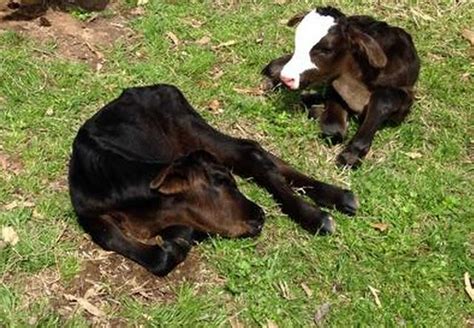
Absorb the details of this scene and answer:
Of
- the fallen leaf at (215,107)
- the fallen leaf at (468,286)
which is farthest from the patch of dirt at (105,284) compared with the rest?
the fallen leaf at (215,107)

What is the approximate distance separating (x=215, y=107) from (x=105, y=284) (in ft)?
6.69

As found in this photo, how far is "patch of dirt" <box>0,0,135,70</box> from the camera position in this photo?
6344mm

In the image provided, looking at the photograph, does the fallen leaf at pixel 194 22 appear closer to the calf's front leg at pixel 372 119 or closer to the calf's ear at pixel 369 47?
the calf's ear at pixel 369 47

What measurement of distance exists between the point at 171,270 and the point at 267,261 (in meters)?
0.58

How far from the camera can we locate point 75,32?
6.55 meters

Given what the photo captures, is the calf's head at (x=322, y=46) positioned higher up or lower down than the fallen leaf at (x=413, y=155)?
higher up

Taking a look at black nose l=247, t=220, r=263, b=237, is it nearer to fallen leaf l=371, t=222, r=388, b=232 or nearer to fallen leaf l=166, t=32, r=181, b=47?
fallen leaf l=371, t=222, r=388, b=232

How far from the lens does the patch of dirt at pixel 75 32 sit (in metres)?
6.34

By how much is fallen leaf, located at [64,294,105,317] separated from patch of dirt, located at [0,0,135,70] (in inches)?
100

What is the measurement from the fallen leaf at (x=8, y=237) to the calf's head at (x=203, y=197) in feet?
3.24

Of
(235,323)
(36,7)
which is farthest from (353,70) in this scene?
(36,7)

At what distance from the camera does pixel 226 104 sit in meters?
5.89

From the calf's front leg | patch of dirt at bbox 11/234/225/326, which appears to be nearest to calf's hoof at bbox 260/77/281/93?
the calf's front leg

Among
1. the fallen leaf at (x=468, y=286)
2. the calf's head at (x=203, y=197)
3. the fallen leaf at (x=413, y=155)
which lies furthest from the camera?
the fallen leaf at (x=413, y=155)
